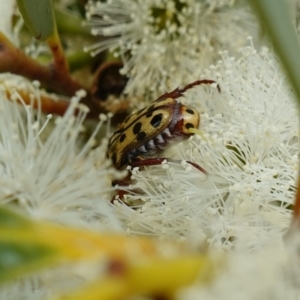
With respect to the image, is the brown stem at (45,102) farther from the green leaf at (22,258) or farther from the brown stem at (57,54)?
the green leaf at (22,258)

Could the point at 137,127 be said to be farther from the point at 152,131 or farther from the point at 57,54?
the point at 57,54

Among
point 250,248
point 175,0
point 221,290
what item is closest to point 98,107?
point 175,0

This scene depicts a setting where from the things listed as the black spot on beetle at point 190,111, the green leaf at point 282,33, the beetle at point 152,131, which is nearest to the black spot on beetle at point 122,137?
the beetle at point 152,131

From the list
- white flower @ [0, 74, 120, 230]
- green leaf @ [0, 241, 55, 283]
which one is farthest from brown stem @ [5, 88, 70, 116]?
green leaf @ [0, 241, 55, 283]

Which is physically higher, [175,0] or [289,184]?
[175,0]

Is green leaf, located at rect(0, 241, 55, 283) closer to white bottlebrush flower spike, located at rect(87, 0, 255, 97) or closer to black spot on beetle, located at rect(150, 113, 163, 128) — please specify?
black spot on beetle, located at rect(150, 113, 163, 128)

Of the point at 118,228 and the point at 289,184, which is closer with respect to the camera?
the point at 118,228

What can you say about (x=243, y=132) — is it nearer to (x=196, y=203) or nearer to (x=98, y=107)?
(x=196, y=203)
